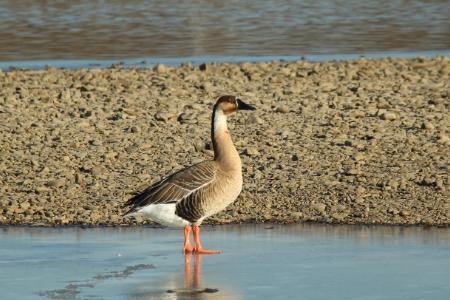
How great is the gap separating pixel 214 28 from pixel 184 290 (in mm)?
26213

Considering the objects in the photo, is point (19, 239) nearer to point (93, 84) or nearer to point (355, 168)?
point (355, 168)

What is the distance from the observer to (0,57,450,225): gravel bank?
13.4 metres

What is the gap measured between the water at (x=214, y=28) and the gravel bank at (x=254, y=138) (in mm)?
5905

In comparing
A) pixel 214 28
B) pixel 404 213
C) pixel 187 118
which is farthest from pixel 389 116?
pixel 214 28

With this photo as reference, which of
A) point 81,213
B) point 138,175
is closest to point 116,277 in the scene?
point 81,213

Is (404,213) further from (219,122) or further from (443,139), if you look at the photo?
(443,139)

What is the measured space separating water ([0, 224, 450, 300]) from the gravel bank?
0.67m

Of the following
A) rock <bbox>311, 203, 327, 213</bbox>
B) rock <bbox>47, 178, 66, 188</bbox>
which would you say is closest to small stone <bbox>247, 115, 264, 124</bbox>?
rock <bbox>47, 178, 66, 188</bbox>

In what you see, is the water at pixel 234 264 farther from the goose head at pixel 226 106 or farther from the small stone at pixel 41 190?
the small stone at pixel 41 190

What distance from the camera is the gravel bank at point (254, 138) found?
13.4 meters

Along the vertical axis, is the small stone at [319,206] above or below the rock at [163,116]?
below

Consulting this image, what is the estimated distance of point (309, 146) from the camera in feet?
51.8

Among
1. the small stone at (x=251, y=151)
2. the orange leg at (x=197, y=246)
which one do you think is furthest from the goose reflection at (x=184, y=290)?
the small stone at (x=251, y=151)

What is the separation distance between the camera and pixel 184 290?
9875 millimetres
